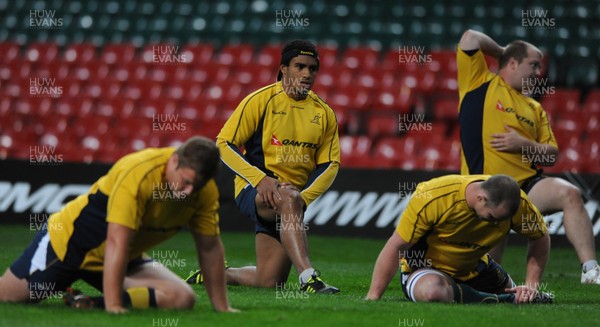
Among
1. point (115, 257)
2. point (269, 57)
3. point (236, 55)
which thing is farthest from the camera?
point (236, 55)

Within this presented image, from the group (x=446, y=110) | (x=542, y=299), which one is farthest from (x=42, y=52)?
(x=542, y=299)

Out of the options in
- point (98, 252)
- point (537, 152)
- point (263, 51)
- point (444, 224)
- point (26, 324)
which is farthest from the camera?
point (263, 51)

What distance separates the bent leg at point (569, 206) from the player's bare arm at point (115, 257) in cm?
444

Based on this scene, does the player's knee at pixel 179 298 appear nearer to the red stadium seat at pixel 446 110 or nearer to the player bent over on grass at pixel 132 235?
the player bent over on grass at pixel 132 235

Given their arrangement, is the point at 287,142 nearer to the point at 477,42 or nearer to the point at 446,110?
the point at 477,42

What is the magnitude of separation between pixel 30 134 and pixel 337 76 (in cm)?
523

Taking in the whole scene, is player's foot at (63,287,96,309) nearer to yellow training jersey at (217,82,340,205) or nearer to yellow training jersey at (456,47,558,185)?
yellow training jersey at (217,82,340,205)

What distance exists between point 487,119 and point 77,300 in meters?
4.20

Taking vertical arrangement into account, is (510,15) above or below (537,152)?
above

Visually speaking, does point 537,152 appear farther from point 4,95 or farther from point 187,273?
point 4,95

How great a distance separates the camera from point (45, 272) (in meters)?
6.27

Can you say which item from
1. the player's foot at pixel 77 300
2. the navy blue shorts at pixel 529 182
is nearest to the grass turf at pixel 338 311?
the player's foot at pixel 77 300

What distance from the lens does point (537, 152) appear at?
887 cm

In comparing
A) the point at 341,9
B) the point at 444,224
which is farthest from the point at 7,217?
the point at 444,224
